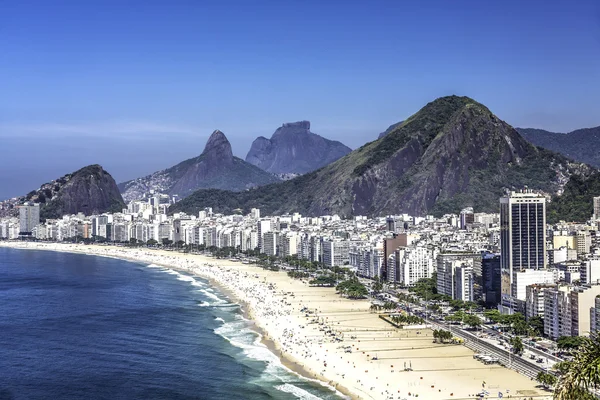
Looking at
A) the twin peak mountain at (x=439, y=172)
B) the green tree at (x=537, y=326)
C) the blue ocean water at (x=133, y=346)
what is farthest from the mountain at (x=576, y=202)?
the green tree at (x=537, y=326)

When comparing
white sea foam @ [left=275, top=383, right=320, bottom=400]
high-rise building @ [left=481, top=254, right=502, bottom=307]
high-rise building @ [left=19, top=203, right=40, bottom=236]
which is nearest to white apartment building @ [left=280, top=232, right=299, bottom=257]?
high-rise building @ [left=481, top=254, right=502, bottom=307]

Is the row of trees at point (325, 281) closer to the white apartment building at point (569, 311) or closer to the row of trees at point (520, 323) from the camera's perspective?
the row of trees at point (520, 323)

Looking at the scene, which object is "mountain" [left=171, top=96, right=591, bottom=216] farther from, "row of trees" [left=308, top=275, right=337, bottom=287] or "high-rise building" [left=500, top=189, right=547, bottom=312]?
"high-rise building" [left=500, top=189, right=547, bottom=312]

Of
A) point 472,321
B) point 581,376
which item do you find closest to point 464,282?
point 472,321

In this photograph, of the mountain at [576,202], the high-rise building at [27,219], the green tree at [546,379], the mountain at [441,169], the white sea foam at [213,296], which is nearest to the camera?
the green tree at [546,379]

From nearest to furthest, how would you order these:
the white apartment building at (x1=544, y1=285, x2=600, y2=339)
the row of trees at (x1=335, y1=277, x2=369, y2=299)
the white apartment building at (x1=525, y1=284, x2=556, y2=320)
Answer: the white apartment building at (x1=544, y1=285, x2=600, y2=339) < the white apartment building at (x1=525, y1=284, x2=556, y2=320) < the row of trees at (x1=335, y1=277, x2=369, y2=299)

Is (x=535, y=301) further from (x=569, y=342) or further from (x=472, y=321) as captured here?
(x=569, y=342)
